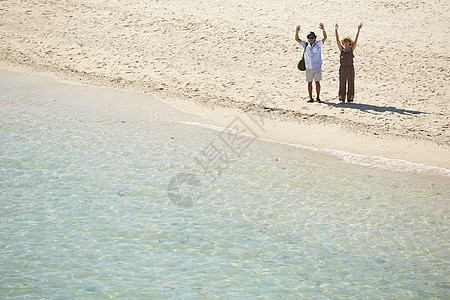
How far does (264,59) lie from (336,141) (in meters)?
5.45

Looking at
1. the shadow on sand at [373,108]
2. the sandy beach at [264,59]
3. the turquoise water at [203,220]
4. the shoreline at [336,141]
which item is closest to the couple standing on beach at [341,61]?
the shadow on sand at [373,108]

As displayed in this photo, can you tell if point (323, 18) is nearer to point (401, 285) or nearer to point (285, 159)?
point (285, 159)

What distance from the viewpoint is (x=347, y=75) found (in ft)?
39.6

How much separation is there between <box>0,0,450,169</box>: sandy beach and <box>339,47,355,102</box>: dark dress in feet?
1.14

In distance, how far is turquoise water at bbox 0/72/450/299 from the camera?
606 centimetres

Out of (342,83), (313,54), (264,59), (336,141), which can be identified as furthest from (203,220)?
(264,59)

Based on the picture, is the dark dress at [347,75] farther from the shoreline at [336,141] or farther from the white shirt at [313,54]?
the shoreline at [336,141]

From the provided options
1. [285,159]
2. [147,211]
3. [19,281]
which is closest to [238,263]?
[147,211]

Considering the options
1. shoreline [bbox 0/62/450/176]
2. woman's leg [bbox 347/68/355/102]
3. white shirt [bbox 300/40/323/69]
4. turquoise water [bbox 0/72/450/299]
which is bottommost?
turquoise water [bbox 0/72/450/299]

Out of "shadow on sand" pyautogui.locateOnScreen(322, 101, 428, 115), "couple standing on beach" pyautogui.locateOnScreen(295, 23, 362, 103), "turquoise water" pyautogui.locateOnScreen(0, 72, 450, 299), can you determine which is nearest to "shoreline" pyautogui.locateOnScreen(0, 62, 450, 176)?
"turquoise water" pyautogui.locateOnScreen(0, 72, 450, 299)

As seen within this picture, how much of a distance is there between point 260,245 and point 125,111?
22.6ft

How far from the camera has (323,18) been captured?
58.4 ft

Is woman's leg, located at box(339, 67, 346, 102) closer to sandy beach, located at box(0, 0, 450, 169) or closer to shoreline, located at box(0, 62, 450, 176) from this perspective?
sandy beach, located at box(0, 0, 450, 169)

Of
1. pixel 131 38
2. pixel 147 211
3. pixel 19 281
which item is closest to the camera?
pixel 19 281
